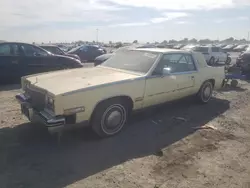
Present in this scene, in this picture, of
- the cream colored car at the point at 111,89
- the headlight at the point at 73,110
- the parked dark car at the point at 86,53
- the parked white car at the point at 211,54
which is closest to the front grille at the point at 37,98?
the cream colored car at the point at 111,89

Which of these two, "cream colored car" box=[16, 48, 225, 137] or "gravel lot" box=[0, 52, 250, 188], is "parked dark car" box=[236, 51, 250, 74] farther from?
"gravel lot" box=[0, 52, 250, 188]

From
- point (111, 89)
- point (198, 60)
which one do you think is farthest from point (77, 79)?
point (198, 60)

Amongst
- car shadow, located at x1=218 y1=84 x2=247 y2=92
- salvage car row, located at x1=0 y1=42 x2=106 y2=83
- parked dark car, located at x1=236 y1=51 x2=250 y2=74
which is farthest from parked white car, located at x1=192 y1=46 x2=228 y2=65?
salvage car row, located at x1=0 y1=42 x2=106 y2=83

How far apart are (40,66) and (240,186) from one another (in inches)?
309

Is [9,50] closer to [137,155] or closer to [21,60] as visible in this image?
[21,60]

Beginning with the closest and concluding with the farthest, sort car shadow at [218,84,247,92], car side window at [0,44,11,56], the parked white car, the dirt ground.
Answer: the dirt ground < car side window at [0,44,11,56] < car shadow at [218,84,247,92] < the parked white car

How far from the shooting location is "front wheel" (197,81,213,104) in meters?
6.67

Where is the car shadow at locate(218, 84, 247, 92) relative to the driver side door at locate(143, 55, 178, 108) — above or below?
below

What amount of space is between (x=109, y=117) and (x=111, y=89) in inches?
19.4

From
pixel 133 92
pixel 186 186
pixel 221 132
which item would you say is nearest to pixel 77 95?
pixel 133 92

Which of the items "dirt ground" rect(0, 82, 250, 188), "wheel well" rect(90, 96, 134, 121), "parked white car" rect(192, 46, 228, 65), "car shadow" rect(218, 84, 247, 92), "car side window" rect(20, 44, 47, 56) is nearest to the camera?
"dirt ground" rect(0, 82, 250, 188)

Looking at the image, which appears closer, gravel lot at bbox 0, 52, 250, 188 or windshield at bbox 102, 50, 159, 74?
gravel lot at bbox 0, 52, 250, 188

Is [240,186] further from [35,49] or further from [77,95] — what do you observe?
[35,49]

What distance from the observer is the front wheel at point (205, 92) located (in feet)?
21.9
